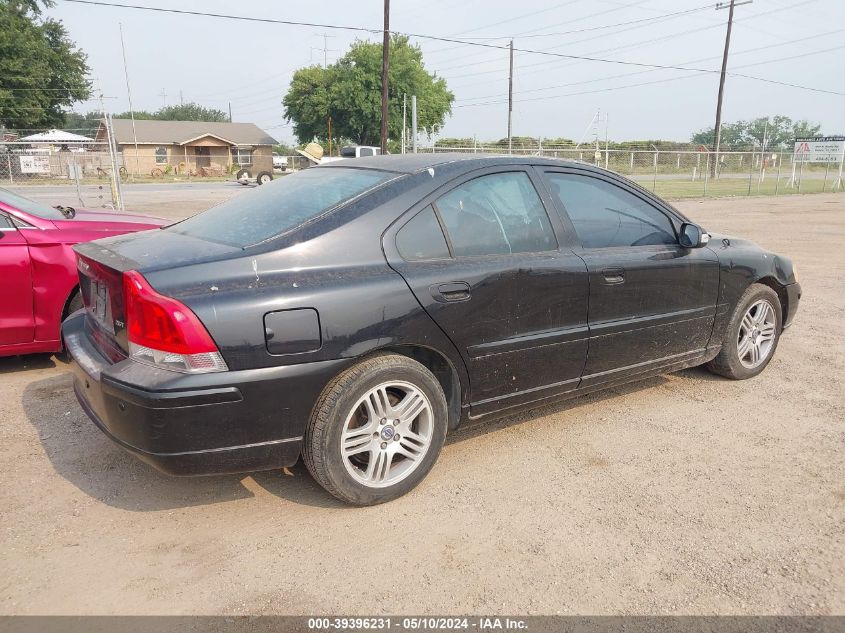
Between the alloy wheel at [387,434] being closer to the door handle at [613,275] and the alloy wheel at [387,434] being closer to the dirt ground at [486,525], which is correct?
the dirt ground at [486,525]

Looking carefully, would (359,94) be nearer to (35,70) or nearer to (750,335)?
(35,70)

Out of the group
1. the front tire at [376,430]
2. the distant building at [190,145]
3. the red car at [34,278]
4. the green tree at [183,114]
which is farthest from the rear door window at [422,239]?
the green tree at [183,114]

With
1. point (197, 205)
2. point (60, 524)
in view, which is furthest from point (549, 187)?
point (197, 205)

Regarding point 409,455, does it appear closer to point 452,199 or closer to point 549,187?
point 452,199

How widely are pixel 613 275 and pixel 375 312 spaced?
155 cm

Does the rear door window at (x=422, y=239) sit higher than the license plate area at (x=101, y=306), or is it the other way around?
the rear door window at (x=422, y=239)

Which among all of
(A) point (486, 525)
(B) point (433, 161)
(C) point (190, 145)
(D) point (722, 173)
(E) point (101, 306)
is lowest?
(A) point (486, 525)

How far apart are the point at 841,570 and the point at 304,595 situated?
2096 millimetres

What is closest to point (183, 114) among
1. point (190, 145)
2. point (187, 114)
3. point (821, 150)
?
point (187, 114)

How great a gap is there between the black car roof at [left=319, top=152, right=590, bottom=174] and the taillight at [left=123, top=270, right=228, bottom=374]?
134 centimetres

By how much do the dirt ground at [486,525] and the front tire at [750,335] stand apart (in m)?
0.44

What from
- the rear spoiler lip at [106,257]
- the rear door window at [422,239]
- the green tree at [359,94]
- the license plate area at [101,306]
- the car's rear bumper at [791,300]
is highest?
the green tree at [359,94]

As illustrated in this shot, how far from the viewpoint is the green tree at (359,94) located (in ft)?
187

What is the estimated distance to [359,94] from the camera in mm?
56844
